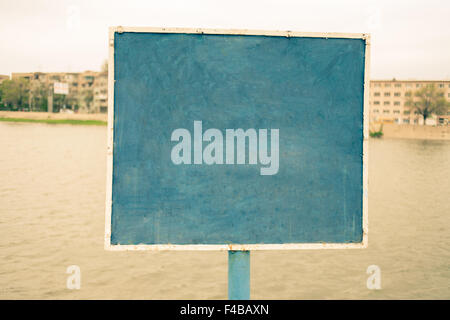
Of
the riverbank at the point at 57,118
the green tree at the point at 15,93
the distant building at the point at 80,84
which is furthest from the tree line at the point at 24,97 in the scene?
the riverbank at the point at 57,118

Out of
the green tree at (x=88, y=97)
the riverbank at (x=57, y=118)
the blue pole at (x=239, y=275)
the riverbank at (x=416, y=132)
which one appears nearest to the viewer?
the blue pole at (x=239, y=275)

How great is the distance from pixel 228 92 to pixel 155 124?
1.67 ft

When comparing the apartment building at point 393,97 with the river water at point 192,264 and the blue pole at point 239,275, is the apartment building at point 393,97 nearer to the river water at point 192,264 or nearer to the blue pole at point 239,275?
the river water at point 192,264

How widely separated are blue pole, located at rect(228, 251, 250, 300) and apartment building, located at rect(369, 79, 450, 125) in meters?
130

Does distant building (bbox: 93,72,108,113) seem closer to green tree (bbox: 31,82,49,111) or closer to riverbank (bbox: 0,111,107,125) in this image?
green tree (bbox: 31,82,49,111)

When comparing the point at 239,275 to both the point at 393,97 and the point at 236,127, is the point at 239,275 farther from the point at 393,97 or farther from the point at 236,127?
the point at 393,97

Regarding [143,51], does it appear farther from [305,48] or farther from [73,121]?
[73,121]

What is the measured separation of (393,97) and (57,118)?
90.7 meters

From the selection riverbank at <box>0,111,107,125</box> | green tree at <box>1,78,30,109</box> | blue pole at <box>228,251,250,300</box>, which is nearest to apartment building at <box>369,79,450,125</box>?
riverbank at <box>0,111,107,125</box>

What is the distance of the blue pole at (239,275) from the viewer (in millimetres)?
3072

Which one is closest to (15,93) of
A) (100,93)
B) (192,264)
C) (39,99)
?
(39,99)

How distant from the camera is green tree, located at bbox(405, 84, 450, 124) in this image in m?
104

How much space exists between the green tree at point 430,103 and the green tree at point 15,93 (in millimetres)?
100754

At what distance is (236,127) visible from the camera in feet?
9.61
